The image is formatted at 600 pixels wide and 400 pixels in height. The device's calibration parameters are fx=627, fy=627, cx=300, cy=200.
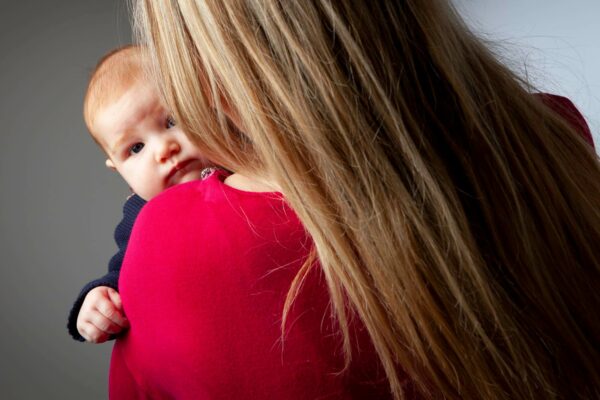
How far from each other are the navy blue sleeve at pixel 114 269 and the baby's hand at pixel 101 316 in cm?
2

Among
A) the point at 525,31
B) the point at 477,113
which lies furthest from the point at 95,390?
the point at 525,31

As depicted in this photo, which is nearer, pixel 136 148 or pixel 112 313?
pixel 112 313

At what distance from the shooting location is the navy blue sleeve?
1054mm

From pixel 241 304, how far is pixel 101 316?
39 centimetres

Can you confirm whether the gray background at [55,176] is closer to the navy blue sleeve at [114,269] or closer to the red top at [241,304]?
the navy blue sleeve at [114,269]

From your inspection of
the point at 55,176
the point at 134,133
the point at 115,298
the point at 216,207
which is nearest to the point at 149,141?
the point at 134,133

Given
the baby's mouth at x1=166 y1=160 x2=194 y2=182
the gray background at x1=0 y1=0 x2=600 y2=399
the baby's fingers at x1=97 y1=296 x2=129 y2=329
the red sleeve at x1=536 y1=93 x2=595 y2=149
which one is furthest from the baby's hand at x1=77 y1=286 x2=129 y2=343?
the gray background at x1=0 y1=0 x2=600 y2=399

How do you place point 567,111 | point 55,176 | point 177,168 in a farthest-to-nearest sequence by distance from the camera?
point 55,176, point 177,168, point 567,111

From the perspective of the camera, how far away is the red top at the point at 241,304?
63 centimetres

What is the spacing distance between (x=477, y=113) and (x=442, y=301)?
22 centimetres

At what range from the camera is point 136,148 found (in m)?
1.25

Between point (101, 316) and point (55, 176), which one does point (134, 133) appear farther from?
point (55, 176)

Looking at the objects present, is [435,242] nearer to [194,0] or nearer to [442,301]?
[442,301]

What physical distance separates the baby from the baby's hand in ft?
0.19
